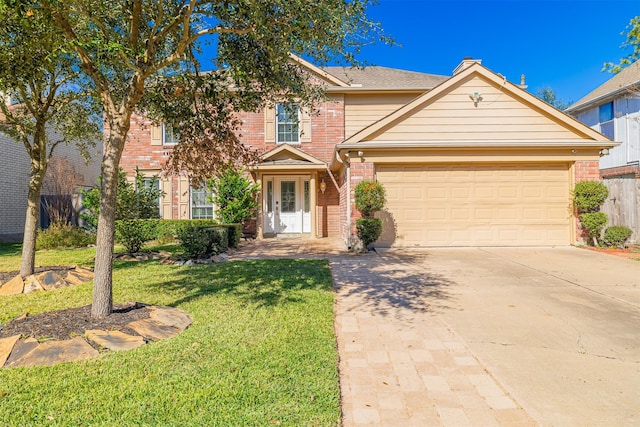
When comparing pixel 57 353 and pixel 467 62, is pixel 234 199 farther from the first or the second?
pixel 57 353

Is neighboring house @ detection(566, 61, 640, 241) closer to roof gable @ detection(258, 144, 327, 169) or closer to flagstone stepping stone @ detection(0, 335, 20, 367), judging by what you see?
roof gable @ detection(258, 144, 327, 169)

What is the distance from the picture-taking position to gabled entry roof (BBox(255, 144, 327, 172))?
530 inches

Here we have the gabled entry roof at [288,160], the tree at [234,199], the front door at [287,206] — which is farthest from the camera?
the front door at [287,206]

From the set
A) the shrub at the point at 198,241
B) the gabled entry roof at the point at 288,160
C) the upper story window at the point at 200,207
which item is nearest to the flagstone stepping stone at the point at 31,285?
the shrub at the point at 198,241

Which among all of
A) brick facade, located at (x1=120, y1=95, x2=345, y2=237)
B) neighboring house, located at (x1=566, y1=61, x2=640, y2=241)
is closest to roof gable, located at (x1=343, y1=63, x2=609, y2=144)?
brick facade, located at (x1=120, y1=95, x2=345, y2=237)

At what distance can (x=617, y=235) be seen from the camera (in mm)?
10094

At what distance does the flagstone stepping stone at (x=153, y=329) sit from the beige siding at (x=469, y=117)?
858 cm

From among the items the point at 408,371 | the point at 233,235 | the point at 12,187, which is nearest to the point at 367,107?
the point at 233,235

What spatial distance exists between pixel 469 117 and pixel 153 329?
10183 mm

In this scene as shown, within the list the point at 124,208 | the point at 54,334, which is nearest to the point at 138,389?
the point at 54,334

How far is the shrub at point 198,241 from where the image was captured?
29.2 ft

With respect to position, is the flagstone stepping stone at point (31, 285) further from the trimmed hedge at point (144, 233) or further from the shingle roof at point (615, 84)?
the shingle roof at point (615, 84)

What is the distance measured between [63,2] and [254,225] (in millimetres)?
11069

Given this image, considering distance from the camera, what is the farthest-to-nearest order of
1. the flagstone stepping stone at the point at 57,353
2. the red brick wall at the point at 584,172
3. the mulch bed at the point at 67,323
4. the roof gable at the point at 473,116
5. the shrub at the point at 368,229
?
1. the roof gable at the point at 473,116
2. the red brick wall at the point at 584,172
3. the shrub at the point at 368,229
4. the mulch bed at the point at 67,323
5. the flagstone stepping stone at the point at 57,353
